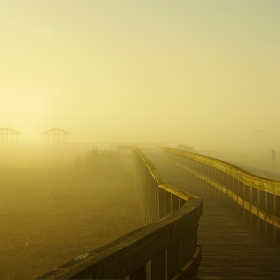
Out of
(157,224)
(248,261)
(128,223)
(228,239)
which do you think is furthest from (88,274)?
(128,223)

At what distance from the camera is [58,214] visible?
15617 millimetres

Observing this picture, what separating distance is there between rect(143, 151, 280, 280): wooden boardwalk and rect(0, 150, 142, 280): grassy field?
461 cm

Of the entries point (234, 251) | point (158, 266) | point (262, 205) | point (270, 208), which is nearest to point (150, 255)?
point (158, 266)

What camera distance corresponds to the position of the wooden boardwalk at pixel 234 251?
14.4 ft

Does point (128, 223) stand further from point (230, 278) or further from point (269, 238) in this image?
point (230, 278)

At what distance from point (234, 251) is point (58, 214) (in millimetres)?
11321

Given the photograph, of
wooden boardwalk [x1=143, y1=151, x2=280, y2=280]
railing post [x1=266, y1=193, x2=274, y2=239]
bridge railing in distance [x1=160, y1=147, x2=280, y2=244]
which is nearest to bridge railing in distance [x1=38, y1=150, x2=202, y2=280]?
wooden boardwalk [x1=143, y1=151, x2=280, y2=280]

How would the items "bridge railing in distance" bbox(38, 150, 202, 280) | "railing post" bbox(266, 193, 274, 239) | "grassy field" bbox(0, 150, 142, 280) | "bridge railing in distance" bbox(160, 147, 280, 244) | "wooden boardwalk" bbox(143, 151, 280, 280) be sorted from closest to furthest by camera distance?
1. "bridge railing in distance" bbox(38, 150, 202, 280)
2. "wooden boardwalk" bbox(143, 151, 280, 280)
3. "bridge railing in distance" bbox(160, 147, 280, 244)
4. "railing post" bbox(266, 193, 274, 239)
5. "grassy field" bbox(0, 150, 142, 280)

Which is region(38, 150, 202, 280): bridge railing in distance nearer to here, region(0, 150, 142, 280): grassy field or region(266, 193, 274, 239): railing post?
region(266, 193, 274, 239): railing post

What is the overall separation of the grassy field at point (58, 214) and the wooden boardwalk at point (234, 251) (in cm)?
461

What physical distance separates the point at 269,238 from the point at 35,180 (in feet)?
61.6

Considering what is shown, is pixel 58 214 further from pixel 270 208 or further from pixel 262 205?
pixel 270 208

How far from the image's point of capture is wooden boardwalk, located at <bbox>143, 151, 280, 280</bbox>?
439 cm

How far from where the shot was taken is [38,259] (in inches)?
408
